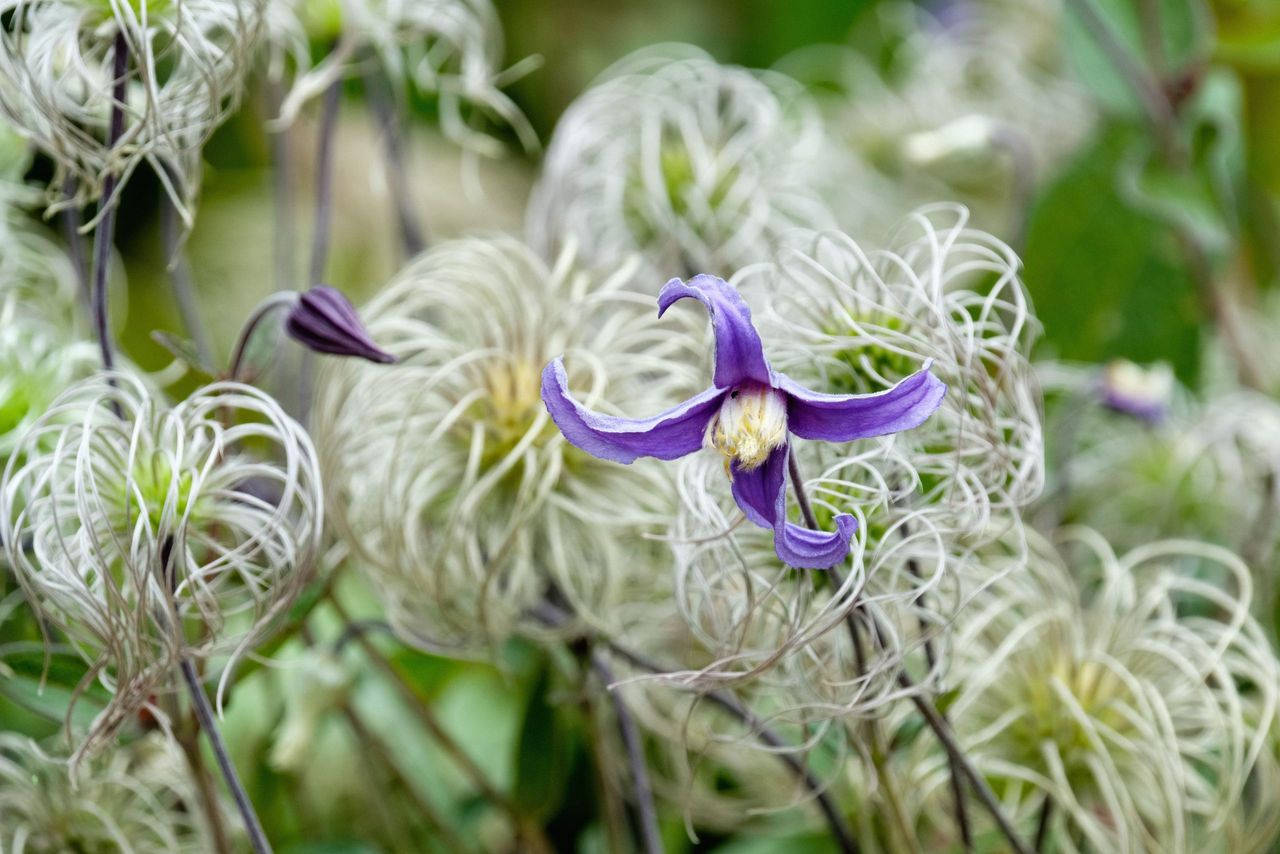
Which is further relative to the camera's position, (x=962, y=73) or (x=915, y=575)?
(x=962, y=73)

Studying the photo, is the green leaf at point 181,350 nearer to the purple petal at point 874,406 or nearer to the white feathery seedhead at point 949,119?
the purple petal at point 874,406

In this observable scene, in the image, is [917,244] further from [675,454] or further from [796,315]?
[675,454]

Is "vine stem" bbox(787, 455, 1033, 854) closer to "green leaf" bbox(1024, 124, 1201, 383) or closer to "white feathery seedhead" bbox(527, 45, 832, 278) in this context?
"white feathery seedhead" bbox(527, 45, 832, 278)

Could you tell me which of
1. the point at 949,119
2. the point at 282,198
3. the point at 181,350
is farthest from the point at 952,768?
the point at 949,119

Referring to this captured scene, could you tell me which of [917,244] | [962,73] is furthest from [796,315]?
[962,73]

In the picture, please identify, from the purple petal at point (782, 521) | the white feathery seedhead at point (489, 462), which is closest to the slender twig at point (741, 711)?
the white feathery seedhead at point (489, 462)
